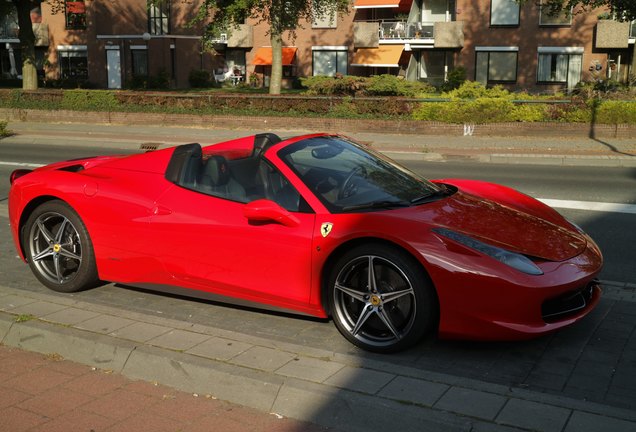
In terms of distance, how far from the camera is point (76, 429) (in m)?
3.75

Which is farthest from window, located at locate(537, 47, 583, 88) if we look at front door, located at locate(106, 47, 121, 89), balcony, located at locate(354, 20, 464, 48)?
front door, located at locate(106, 47, 121, 89)

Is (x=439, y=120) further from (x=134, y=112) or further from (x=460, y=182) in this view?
(x=460, y=182)

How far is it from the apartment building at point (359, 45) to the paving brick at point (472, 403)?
3164cm

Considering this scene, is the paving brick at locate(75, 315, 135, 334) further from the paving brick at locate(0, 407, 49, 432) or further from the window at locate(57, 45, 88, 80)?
the window at locate(57, 45, 88, 80)

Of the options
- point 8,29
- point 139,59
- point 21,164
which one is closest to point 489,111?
point 21,164

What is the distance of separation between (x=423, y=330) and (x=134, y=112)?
2425cm

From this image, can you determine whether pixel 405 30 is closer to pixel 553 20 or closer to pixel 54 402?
pixel 553 20

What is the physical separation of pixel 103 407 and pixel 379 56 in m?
42.3

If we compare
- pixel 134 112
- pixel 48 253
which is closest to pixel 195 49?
pixel 134 112

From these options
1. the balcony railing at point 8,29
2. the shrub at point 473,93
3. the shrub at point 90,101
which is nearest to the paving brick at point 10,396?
the shrub at point 473,93

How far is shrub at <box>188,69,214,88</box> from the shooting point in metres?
48.6

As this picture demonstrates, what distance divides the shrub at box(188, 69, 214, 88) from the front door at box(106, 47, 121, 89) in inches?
212

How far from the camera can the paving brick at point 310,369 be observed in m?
4.08

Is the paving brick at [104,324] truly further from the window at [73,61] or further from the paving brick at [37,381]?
the window at [73,61]
